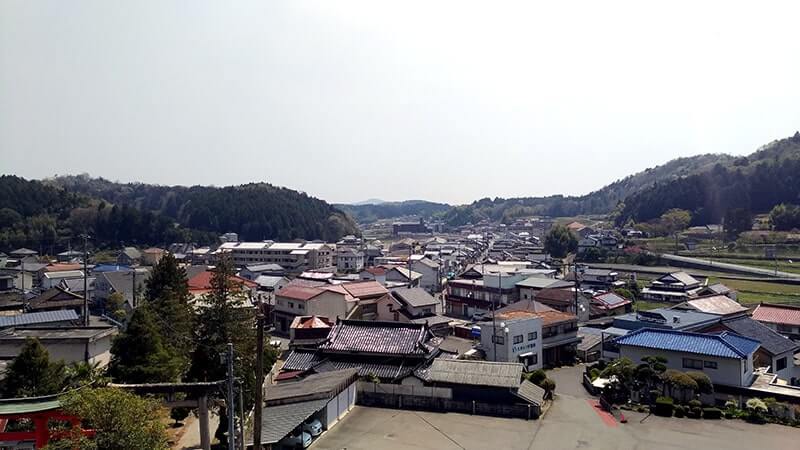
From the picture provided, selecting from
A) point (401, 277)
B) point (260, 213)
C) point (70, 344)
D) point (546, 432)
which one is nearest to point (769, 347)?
point (546, 432)

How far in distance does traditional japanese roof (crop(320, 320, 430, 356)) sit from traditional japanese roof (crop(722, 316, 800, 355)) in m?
15.3

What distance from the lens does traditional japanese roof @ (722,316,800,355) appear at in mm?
25109

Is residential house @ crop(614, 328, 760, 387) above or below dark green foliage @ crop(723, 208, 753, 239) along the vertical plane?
below

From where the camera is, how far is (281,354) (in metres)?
30.3

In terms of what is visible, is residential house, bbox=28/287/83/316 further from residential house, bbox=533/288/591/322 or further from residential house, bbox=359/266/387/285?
residential house, bbox=533/288/591/322

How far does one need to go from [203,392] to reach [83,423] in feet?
9.89

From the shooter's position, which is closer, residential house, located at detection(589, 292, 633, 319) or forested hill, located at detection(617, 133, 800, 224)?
residential house, located at detection(589, 292, 633, 319)

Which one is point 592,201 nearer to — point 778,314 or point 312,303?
point 778,314

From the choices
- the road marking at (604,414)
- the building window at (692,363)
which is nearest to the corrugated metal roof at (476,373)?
the road marking at (604,414)

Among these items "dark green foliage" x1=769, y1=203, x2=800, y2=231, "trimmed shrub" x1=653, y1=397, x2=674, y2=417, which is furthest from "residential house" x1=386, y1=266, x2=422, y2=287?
"dark green foliage" x1=769, y1=203, x2=800, y2=231

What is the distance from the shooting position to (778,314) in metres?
32.2

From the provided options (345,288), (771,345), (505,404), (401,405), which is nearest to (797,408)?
(771,345)

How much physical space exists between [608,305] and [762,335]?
1388 cm

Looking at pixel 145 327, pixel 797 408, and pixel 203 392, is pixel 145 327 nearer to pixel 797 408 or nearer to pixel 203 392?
pixel 203 392
